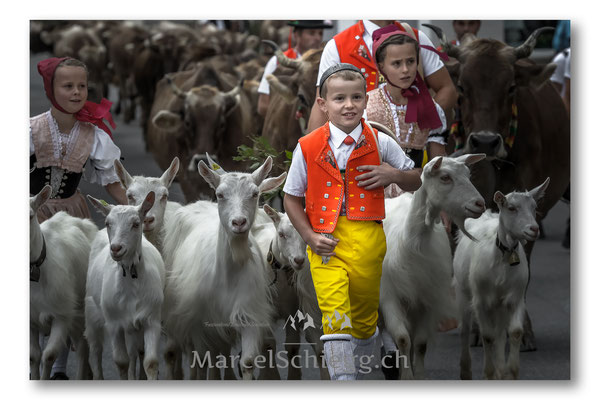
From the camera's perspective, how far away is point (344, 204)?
17.4ft

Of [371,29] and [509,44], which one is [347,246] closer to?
[371,29]

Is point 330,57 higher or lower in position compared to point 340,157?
higher

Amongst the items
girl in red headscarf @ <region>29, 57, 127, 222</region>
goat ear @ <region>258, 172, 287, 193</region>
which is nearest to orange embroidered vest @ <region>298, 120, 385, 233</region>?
goat ear @ <region>258, 172, 287, 193</region>

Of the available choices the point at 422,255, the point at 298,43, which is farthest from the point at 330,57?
the point at 298,43

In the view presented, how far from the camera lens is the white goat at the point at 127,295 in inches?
219

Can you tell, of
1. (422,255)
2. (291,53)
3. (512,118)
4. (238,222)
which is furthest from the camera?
(291,53)

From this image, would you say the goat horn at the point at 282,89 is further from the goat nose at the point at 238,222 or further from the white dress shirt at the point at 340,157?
the goat nose at the point at 238,222

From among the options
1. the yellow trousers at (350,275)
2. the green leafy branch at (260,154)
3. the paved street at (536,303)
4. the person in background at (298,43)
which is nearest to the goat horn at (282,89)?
the person in background at (298,43)

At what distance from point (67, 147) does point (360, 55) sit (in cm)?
169

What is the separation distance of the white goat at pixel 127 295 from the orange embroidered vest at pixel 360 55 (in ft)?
4.43

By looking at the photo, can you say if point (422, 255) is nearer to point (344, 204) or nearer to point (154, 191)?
point (344, 204)

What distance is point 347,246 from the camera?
17.2ft

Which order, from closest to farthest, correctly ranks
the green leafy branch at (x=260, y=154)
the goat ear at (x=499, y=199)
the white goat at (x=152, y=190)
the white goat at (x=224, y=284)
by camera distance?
the white goat at (x=224, y=284) → the white goat at (x=152, y=190) → the goat ear at (x=499, y=199) → the green leafy branch at (x=260, y=154)

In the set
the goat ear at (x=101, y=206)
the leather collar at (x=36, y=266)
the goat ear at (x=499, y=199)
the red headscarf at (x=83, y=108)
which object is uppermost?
the red headscarf at (x=83, y=108)
